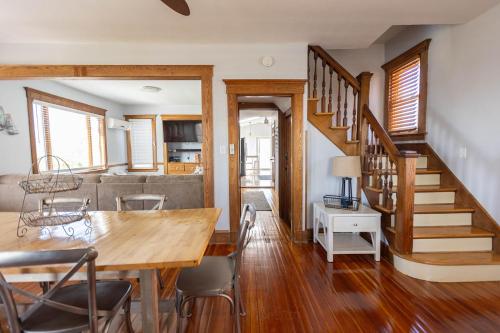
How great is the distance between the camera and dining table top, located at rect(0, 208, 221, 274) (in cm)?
104

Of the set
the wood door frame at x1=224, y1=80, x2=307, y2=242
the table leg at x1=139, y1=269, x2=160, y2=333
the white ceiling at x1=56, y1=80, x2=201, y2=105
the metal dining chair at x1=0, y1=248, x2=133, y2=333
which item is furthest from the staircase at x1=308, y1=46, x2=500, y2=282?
the white ceiling at x1=56, y1=80, x2=201, y2=105

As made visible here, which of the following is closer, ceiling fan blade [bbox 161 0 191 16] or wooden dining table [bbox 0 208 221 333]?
wooden dining table [bbox 0 208 221 333]

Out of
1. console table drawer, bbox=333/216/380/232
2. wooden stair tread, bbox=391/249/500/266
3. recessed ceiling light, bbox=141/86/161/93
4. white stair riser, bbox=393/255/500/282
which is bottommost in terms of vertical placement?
white stair riser, bbox=393/255/500/282

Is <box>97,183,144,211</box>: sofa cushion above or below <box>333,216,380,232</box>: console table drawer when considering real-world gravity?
above

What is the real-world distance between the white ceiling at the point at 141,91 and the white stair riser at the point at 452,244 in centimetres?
416

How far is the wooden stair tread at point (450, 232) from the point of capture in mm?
2463

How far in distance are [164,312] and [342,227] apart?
191 centimetres

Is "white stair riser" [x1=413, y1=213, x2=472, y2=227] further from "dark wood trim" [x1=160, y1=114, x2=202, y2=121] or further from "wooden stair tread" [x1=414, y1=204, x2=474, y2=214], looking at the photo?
"dark wood trim" [x1=160, y1=114, x2=202, y2=121]

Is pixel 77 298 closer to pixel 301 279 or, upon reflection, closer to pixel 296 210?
pixel 301 279

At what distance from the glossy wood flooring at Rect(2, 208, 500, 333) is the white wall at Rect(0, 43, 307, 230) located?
5.97ft

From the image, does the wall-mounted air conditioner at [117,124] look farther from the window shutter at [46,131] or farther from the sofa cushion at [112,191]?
the sofa cushion at [112,191]

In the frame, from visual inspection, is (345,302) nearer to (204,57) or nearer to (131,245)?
(131,245)

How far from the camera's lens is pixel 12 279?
115 cm

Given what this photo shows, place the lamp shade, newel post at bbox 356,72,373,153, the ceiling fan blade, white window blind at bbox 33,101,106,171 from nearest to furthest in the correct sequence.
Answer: the ceiling fan blade, the lamp shade, newel post at bbox 356,72,373,153, white window blind at bbox 33,101,106,171
